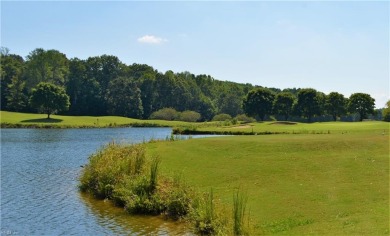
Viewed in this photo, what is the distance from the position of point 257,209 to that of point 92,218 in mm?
8598

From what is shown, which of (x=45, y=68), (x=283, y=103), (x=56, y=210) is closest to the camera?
(x=56, y=210)

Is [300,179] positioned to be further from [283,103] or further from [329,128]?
[283,103]

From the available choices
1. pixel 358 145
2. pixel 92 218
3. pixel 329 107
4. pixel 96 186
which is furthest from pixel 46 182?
pixel 329 107

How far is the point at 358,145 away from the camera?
31.6m

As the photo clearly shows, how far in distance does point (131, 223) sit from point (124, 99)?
136m

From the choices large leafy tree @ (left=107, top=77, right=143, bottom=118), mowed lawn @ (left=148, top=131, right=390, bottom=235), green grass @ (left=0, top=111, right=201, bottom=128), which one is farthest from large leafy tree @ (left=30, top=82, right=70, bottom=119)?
mowed lawn @ (left=148, top=131, right=390, bottom=235)

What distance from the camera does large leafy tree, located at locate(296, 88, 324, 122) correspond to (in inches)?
4727

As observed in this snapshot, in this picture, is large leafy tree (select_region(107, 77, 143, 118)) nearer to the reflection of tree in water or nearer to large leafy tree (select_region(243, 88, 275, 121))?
large leafy tree (select_region(243, 88, 275, 121))

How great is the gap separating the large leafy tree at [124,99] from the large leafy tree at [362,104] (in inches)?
3123

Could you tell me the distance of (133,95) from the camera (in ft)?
509

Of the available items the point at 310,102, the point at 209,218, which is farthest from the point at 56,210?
the point at 310,102

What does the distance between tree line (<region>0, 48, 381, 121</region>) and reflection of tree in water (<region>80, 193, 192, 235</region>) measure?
326 ft

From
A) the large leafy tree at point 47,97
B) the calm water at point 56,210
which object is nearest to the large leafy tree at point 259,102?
the large leafy tree at point 47,97

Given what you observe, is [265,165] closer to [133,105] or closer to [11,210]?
[11,210]
